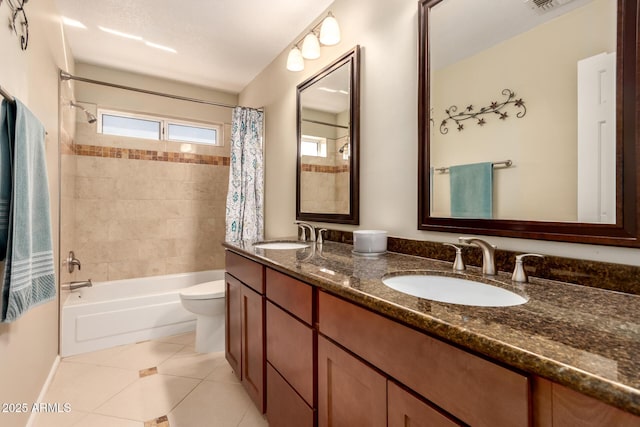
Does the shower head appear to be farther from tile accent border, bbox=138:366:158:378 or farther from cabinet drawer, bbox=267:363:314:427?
cabinet drawer, bbox=267:363:314:427

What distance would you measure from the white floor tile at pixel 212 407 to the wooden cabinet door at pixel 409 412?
120 cm

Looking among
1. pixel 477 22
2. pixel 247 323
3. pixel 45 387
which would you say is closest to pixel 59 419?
pixel 45 387

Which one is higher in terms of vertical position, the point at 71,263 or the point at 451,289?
the point at 451,289

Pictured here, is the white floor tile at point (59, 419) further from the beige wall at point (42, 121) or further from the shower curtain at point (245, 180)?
the shower curtain at point (245, 180)

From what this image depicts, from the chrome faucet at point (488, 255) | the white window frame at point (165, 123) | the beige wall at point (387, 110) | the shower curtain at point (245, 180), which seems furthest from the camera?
the white window frame at point (165, 123)

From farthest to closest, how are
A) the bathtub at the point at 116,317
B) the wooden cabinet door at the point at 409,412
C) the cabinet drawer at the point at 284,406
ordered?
the bathtub at the point at 116,317 → the cabinet drawer at the point at 284,406 → the wooden cabinet door at the point at 409,412

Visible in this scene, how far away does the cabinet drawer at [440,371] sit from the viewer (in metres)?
0.51

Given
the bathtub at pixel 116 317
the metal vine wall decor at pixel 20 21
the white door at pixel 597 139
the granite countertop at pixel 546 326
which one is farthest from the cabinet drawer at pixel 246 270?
the metal vine wall decor at pixel 20 21

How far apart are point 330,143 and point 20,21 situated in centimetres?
157

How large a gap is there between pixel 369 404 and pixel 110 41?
3.11m

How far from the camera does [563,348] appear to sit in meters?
0.48

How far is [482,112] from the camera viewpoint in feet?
3.75

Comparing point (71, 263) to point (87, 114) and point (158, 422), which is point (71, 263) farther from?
point (158, 422)

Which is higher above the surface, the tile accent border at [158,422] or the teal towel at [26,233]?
the teal towel at [26,233]
